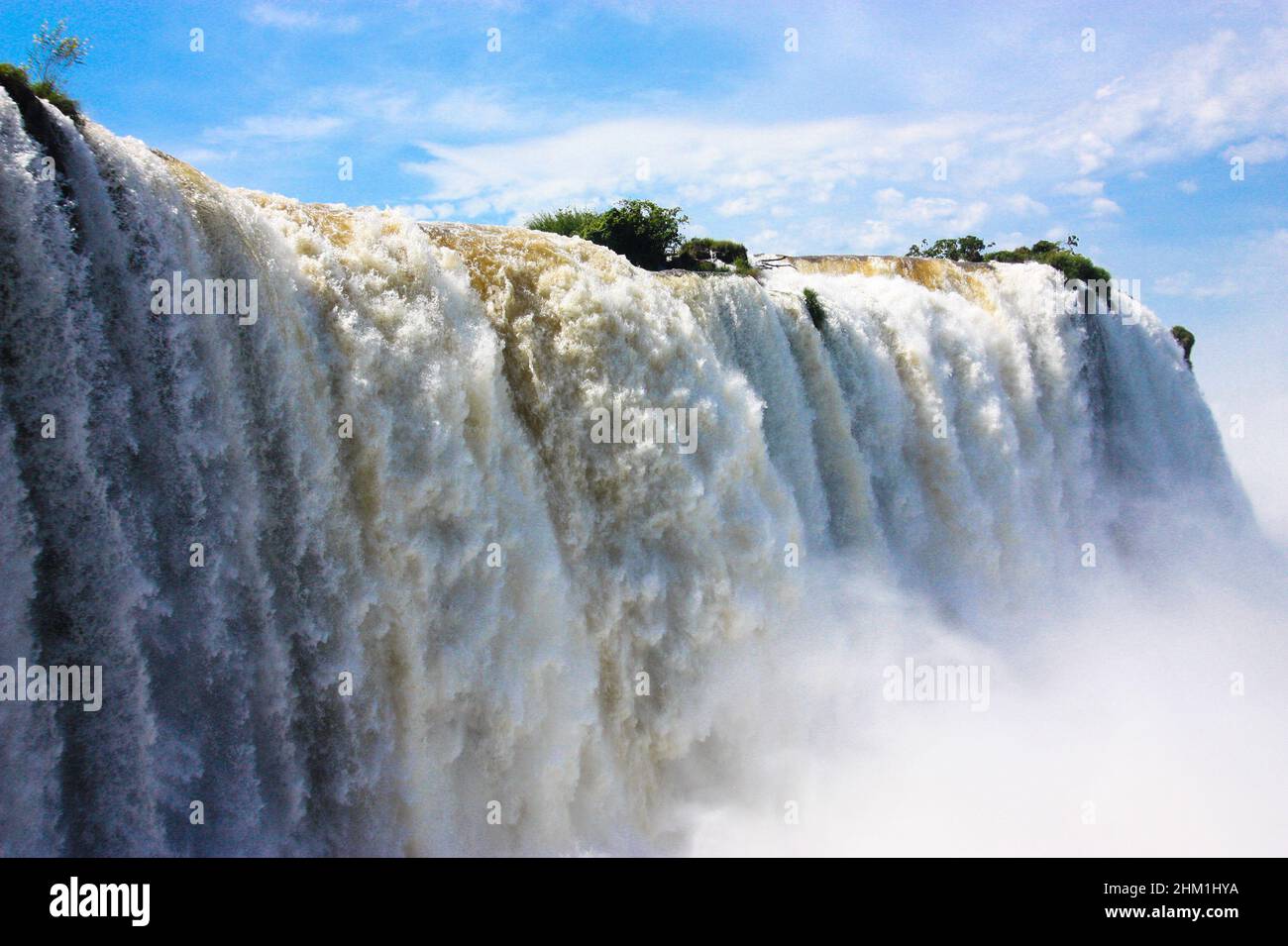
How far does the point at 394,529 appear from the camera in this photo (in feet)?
29.1

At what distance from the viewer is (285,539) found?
27.1ft

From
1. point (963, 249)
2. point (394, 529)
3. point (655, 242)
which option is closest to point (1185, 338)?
point (963, 249)

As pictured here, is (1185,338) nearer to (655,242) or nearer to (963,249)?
(963,249)

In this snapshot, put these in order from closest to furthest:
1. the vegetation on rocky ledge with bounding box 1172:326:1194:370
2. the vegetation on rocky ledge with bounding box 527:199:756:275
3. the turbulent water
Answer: the turbulent water → the vegetation on rocky ledge with bounding box 527:199:756:275 → the vegetation on rocky ledge with bounding box 1172:326:1194:370

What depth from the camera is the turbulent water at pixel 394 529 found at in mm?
6773

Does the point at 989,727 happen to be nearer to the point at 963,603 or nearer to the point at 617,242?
the point at 963,603

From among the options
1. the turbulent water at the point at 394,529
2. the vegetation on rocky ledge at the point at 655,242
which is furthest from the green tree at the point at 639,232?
the turbulent water at the point at 394,529

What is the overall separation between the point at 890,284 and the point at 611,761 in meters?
11.2

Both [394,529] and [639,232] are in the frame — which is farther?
[639,232]

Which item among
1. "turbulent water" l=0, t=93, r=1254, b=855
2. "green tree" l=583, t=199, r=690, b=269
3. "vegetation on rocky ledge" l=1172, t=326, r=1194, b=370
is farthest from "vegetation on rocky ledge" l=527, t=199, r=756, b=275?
"vegetation on rocky ledge" l=1172, t=326, r=1194, b=370

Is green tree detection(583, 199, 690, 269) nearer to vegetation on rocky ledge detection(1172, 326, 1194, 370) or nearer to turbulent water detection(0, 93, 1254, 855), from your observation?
turbulent water detection(0, 93, 1254, 855)

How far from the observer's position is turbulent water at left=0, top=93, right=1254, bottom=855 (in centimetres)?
677

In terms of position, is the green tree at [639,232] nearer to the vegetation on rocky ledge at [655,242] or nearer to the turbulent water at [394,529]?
the vegetation on rocky ledge at [655,242]

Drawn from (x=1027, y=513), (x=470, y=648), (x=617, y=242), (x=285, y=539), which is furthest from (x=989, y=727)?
(x=617, y=242)
